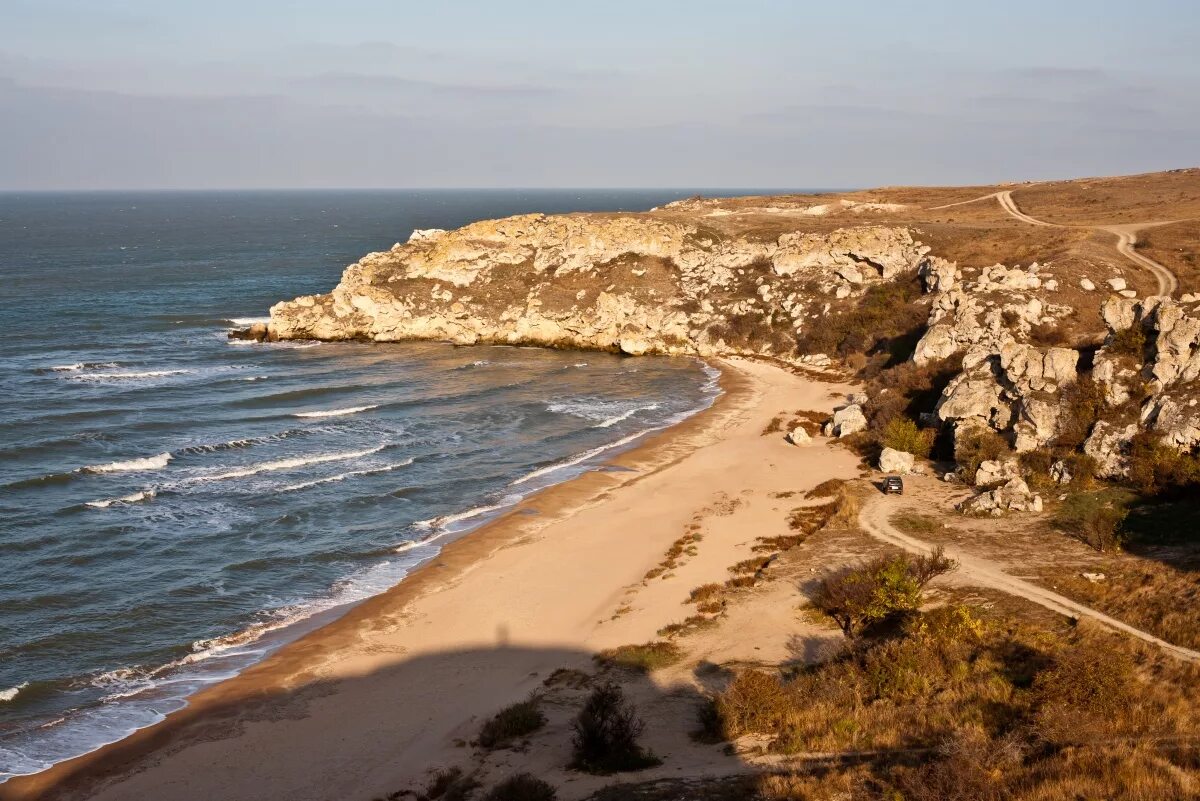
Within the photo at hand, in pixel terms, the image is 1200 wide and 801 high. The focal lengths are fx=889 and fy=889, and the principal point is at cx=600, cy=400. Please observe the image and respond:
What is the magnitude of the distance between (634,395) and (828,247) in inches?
997

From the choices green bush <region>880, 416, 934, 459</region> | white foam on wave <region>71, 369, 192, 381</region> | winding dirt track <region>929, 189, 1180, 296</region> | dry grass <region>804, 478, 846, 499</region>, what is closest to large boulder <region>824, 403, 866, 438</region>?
green bush <region>880, 416, 934, 459</region>

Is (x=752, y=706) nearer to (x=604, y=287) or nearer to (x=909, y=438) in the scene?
(x=909, y=438)

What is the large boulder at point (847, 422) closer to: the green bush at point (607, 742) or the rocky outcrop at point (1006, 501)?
the rocky outcrop at point (1006, 501)

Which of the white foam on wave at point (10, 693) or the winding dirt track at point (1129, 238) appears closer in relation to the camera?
the white foam on wave at point (10, 693)

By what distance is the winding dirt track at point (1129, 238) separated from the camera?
174 ft

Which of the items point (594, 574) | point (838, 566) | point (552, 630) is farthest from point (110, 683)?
point (838, 566)

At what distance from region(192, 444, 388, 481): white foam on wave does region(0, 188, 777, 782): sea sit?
0.53ft

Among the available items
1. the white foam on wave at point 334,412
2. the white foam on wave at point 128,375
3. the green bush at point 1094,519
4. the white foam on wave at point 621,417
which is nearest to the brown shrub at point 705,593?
the green bush at point 1094,519

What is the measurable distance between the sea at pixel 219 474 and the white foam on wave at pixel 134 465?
0.16 m

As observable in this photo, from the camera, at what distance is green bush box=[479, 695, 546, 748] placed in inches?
740

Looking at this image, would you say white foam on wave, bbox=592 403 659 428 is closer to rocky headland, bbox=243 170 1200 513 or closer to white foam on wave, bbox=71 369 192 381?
rocky headland, bbox=243 170 1200 513

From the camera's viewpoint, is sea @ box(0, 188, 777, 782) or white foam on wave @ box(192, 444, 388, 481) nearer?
sea @ box(0, 188, 777, 782)

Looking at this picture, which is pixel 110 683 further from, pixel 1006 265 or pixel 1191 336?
pixel 1006 265

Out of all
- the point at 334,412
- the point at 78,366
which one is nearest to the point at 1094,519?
the point at 334,412
